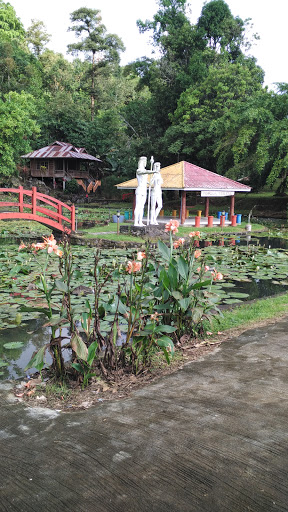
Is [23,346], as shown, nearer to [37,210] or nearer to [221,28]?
[37,210]

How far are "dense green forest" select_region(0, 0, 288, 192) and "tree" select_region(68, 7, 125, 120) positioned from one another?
0.10 metres

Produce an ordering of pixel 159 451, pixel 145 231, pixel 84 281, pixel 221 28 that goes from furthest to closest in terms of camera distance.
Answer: pixel 221 28 < pixel 145 231 < pixel 84 281 < pixel 159 451

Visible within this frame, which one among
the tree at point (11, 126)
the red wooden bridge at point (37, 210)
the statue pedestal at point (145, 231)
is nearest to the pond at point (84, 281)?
the red wooden bridge at point (37, 210)

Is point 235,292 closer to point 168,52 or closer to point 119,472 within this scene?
point 119,472

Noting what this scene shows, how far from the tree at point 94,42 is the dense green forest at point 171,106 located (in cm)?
10

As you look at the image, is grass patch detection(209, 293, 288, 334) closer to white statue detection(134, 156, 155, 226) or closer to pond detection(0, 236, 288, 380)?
pond detection(0, 236, 288, 380)

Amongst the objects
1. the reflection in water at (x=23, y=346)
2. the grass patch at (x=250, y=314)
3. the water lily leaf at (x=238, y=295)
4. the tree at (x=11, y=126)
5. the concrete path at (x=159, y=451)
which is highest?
the tree at (x=11, y=126)

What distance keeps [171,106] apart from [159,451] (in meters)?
31.5

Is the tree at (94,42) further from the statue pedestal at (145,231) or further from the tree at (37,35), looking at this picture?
the statue pedestal at (145,231)

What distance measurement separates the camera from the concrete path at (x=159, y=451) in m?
2.11

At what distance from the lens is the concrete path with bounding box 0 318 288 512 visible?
211cm

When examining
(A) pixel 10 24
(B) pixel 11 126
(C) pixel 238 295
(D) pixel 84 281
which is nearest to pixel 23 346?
(D) pixel 84 281

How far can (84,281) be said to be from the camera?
8531 mm

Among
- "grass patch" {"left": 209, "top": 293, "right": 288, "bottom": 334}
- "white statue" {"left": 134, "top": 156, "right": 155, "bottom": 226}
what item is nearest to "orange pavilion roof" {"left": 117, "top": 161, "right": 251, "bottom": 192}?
"white statue" {"left": 134, "top": 156, "right": 155, "bottom": 226}
